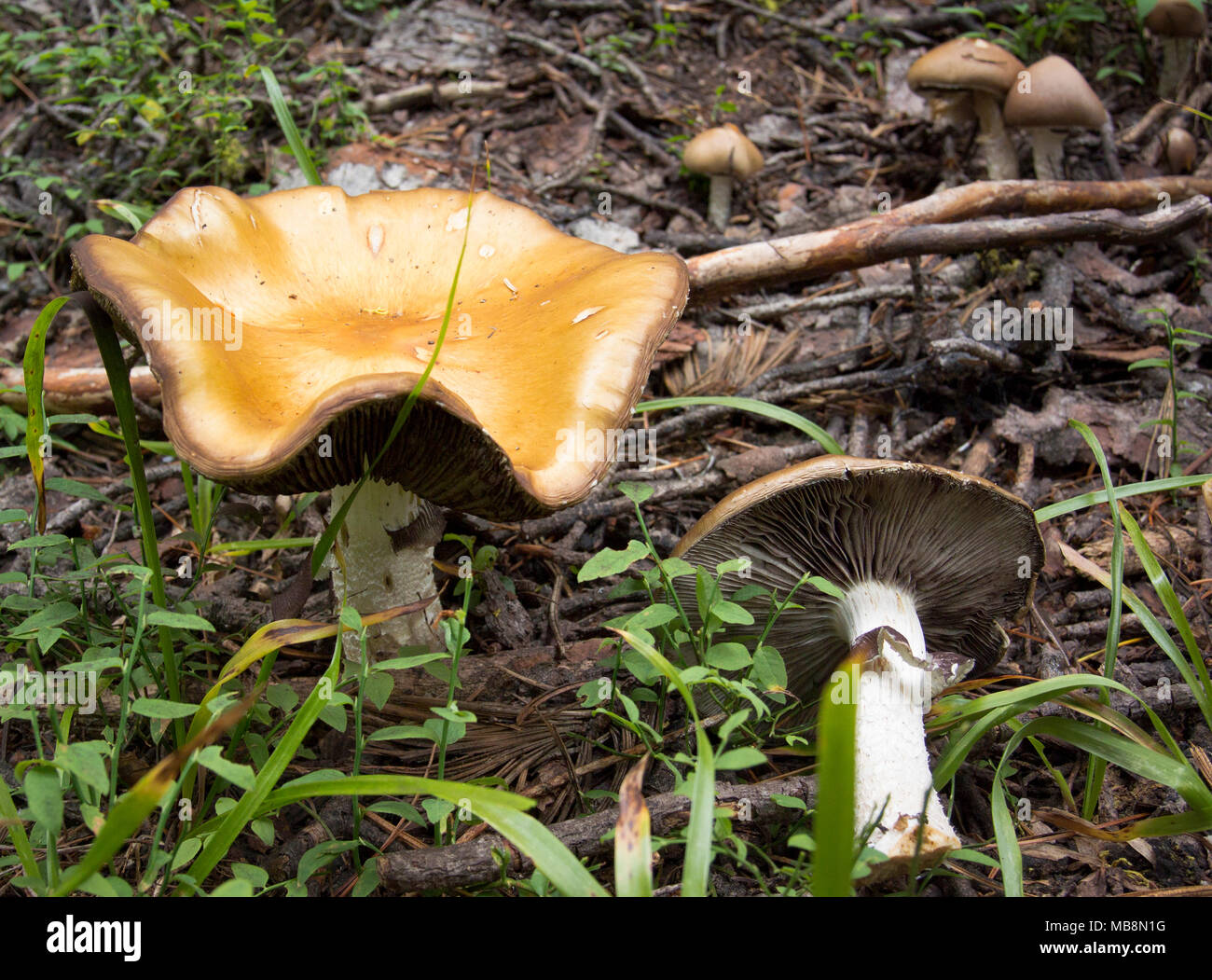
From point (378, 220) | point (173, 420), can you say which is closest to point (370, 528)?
point (173, 420)

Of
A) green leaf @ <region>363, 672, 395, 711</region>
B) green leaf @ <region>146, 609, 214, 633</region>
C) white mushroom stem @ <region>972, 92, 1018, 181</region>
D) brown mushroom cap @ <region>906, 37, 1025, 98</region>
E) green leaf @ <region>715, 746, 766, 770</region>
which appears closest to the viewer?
green leaf @ <region>715, 746, 766, 770</region>

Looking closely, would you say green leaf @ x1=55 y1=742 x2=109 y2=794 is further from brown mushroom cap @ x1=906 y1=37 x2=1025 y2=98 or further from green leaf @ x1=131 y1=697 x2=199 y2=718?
brown mushroom cap @ x1=906 y1=37 x2=1025 y2=98

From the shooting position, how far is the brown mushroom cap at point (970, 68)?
529 cm

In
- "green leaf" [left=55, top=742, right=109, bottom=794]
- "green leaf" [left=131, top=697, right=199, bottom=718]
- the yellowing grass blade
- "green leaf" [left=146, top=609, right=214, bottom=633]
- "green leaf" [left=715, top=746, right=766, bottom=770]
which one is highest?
"green leaf" [left=146, top=609, right=214, bottom=633]

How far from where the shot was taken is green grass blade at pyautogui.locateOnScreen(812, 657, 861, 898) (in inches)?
60.4

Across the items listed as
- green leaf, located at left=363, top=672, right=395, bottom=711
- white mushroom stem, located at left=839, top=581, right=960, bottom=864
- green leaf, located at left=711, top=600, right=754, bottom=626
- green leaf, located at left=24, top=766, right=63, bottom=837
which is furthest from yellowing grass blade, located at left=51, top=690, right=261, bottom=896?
white mushroom stem, located at left=839, top=581, right=960, bottom=864

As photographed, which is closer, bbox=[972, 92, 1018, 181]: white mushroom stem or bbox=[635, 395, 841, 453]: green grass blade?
bbox=[635, 395, 841, 453]: green grass blade

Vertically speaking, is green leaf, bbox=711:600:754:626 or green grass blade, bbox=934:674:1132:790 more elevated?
green leaf, bbox=711:600:754:626

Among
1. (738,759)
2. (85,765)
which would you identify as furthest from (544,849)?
(85,765)

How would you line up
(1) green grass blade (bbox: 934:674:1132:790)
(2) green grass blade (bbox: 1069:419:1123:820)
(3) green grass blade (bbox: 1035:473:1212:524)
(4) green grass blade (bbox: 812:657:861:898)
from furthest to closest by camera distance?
1. (3) green grass blade (bbox: 1035:473:1212:524)
2. (2) green grass blade (bbox: 1069:419:1123:820)
3. (1) green grass blade (bbox: 934:674:1132:790)
4. (4) green grass blade (bbox: 812:657:861:898)

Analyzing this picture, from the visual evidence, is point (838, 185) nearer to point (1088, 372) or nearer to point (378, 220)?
point (1088, 372)

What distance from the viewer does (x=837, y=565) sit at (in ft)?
9.17

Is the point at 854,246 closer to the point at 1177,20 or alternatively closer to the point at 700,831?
the point at 700,831
